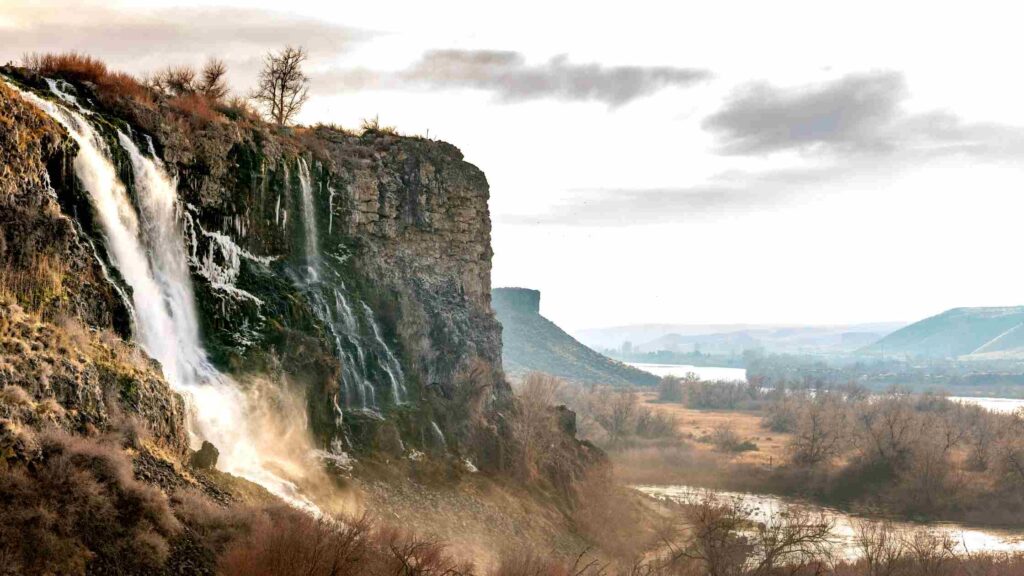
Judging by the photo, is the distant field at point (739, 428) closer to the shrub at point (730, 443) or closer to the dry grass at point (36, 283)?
the shrub at point (730, 443)

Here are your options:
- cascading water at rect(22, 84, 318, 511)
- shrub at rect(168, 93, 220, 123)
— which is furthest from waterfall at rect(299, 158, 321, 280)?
cascading water at rect(22, 84, 318, 511)

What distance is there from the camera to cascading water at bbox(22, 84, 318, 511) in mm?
28734

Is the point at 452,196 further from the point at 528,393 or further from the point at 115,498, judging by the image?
the point at 115,498

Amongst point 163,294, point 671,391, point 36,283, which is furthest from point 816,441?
point 671,391

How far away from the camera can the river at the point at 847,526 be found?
5522 centimetres

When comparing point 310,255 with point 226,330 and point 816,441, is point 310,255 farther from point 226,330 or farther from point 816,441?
point 816,441

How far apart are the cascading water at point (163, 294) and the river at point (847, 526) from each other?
28.6m

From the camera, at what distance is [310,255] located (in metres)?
46.0

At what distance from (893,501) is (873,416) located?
46.2 m

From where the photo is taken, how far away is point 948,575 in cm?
3822

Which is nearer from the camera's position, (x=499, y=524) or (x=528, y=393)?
(x=499, y=524)

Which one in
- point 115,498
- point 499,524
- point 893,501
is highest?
point 115,498

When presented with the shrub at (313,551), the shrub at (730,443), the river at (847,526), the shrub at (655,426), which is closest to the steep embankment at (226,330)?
the shrub at (313,551)

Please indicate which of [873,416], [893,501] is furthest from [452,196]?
[873,416]
